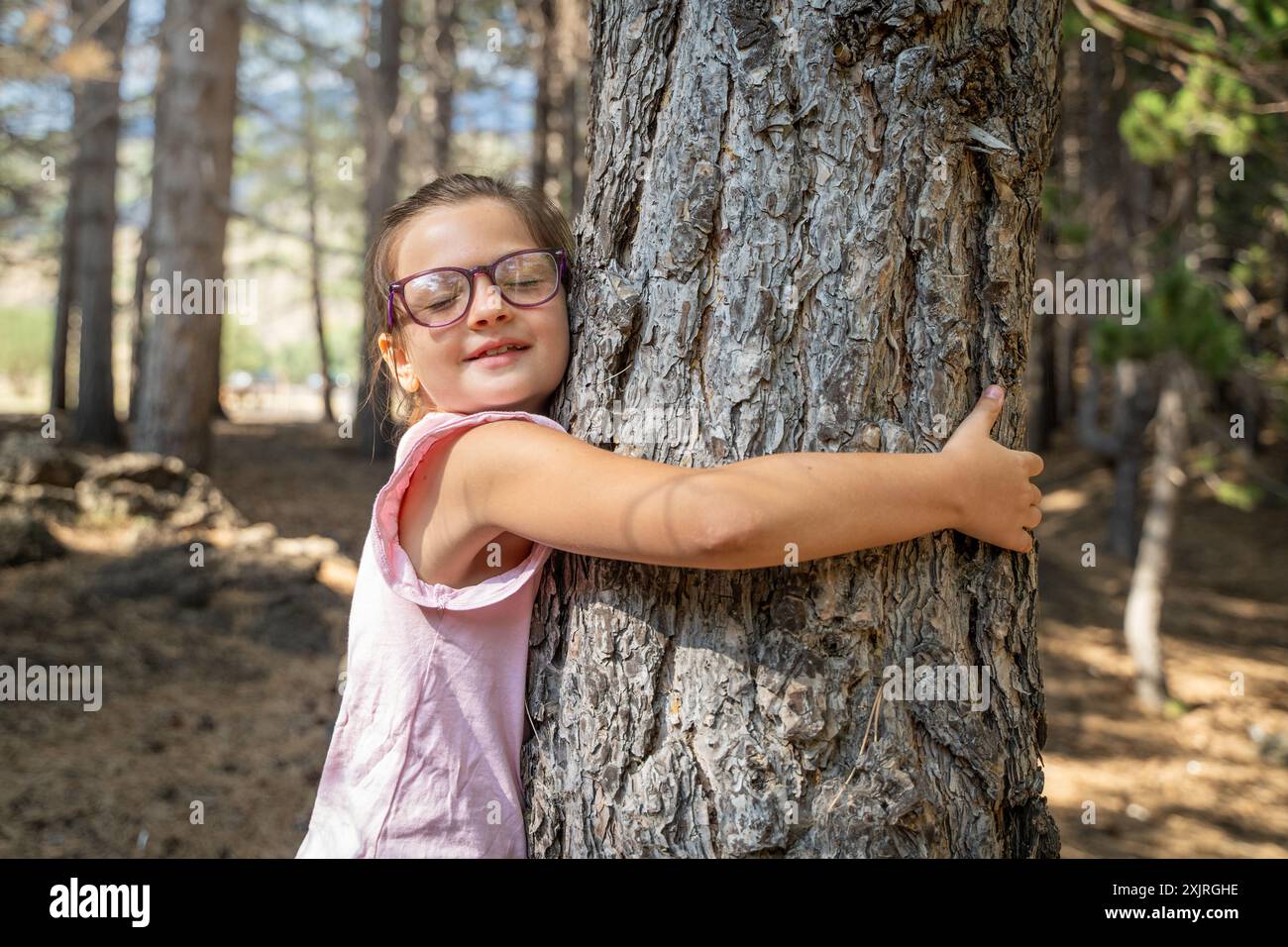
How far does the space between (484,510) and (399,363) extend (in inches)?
17.0

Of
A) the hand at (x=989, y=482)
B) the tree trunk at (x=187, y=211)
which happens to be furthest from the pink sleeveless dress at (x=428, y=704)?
the tree trunk at (x=187, y=211)

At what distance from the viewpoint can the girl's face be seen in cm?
166

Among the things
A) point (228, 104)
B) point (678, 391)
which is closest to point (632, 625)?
point (678, 391)

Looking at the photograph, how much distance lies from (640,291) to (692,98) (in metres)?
0.30

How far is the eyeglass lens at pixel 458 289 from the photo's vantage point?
5.48 ft

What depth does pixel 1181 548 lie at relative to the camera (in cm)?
1377

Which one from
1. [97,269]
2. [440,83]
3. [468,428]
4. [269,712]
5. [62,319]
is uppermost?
[440,83]

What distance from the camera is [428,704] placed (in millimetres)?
1635

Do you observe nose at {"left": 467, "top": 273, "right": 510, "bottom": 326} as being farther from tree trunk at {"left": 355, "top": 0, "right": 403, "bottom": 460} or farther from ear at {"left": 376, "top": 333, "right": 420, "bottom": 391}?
tree trunk at {"left": 355, "top": 0, "right": 403, "bottom": 460}

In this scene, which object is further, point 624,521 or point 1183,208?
point 1183,208

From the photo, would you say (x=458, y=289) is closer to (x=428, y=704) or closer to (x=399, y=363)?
(x=399, y=363)

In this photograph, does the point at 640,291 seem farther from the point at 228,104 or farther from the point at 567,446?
the point at 228,104

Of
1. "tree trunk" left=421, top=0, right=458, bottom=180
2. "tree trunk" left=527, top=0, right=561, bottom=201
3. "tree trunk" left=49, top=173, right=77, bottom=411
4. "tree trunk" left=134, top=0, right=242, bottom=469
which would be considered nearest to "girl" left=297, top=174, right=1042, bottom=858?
"tree trunk" left=134, top=0, right=242, bottom=469

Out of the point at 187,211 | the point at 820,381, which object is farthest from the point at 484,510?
the point at 187,211
